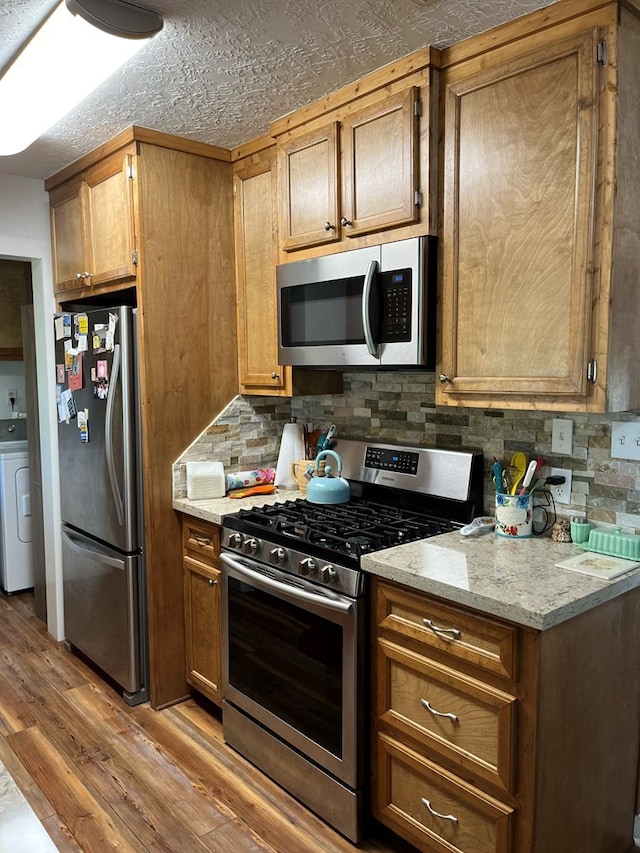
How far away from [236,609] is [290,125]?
180 centimetres

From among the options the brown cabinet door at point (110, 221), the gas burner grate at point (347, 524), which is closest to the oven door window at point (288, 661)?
the gas burner grate at point (347, 524)

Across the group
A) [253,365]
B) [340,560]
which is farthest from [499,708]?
[253,365]

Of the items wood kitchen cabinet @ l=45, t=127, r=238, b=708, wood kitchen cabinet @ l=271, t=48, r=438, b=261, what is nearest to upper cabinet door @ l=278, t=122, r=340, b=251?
wood kitchen cabinet @ l=271, t=48, r=438, b=261

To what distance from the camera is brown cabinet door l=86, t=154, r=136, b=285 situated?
8.68 ft

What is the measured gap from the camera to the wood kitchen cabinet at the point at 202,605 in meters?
2.61

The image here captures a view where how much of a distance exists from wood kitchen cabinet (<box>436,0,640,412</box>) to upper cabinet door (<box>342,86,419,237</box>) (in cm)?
11

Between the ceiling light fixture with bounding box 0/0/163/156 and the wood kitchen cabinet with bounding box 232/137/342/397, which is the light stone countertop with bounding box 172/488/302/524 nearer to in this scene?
the wood kitchen cabinet with bounding box 232/137/342/397

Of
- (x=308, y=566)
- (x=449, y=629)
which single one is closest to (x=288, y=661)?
(x=308, y=566)

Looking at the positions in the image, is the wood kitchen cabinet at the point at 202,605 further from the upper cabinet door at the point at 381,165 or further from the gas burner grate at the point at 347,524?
the upper cabinet door at the point at 381,165

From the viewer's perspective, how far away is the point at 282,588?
2137mm

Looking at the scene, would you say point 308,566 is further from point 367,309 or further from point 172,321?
point 172,321

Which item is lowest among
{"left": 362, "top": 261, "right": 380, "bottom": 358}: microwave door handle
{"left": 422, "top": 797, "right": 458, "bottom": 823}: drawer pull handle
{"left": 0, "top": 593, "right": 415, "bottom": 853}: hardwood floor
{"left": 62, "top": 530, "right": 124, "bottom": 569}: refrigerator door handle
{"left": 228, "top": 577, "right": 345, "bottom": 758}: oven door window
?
{"left": 0, "top": 593, "right": 415, "bottom": 853}: hardwood floor

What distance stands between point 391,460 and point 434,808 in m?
1.16

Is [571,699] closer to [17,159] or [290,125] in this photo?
[290,125]
